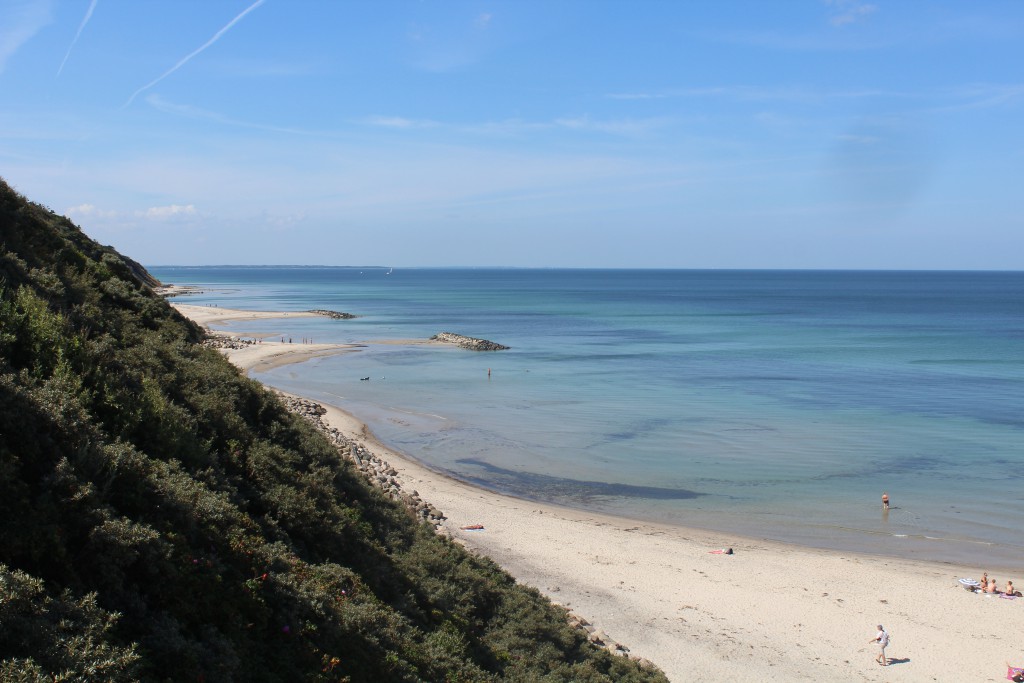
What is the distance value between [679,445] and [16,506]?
31.1 m

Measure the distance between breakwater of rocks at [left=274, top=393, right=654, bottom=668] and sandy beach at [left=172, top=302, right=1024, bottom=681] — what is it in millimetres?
550

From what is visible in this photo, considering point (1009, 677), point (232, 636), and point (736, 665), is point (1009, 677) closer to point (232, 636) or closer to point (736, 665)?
point (736, 665)

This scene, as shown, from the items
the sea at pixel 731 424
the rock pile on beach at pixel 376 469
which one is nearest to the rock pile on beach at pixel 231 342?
the sea at pixel 731 424

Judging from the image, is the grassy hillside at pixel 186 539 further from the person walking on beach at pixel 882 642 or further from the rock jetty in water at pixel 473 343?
the rock jetty in water at pixel 473 343

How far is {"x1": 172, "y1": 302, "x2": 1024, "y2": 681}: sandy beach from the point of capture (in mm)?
15961

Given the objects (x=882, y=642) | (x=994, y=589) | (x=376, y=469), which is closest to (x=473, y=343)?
(x=376, y=469)

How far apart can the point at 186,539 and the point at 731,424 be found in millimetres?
35425

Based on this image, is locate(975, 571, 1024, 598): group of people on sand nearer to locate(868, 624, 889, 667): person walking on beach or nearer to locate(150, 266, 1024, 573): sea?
locate(150, 266, 1024, 573): sea

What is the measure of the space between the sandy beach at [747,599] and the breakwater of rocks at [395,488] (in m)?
0.55

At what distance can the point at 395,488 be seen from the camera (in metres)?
25.3

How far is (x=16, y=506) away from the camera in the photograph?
7.34 metres

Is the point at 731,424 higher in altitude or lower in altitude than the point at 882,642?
higher

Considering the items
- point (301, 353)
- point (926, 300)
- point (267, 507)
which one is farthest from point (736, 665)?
point (926, 300)

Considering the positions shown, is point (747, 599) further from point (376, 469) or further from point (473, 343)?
point (473, 343)
